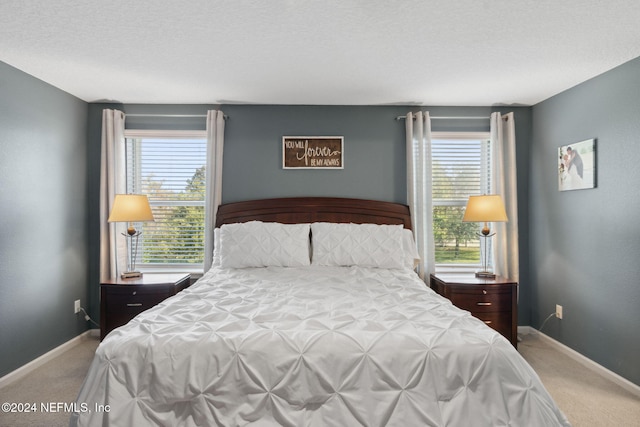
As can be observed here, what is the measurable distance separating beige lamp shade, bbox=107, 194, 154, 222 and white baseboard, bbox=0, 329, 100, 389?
4.18ft

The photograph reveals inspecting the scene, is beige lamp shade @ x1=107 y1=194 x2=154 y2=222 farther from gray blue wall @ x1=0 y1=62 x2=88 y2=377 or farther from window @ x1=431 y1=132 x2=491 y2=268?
window @ x1=431 y1=132 x2=491 y2=268

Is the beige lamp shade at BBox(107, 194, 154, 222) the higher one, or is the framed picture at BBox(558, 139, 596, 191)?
the framed picture at BBox(558, 139, 596, 191)

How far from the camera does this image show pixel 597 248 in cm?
282

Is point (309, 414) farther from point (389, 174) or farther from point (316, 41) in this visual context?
point (389, 174)

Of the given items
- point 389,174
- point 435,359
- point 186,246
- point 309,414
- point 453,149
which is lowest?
point 309,414

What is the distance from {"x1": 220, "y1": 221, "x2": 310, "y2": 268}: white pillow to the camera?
3.02 m

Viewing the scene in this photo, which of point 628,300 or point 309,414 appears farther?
point 628,300

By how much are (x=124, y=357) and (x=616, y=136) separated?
3.58 metres

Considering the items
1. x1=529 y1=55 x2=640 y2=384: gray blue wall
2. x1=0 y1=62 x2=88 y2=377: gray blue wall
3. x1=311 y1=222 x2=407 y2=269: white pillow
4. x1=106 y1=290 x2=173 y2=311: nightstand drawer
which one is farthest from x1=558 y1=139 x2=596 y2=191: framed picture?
x1=0 y1=62 x2=88 y2=377: gray blue wall

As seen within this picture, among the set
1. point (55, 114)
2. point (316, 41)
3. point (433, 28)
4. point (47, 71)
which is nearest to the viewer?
point (433, 28)

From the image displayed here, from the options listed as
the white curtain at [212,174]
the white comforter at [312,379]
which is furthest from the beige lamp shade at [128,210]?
the white comforter at [312,379]

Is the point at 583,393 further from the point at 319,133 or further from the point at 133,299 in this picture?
the point at 133,299

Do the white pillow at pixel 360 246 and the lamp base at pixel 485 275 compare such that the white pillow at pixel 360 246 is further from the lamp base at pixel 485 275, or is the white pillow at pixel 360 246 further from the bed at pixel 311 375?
the bed at pixel 311 375

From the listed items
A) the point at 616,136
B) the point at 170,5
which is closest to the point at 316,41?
the point at 170,5
